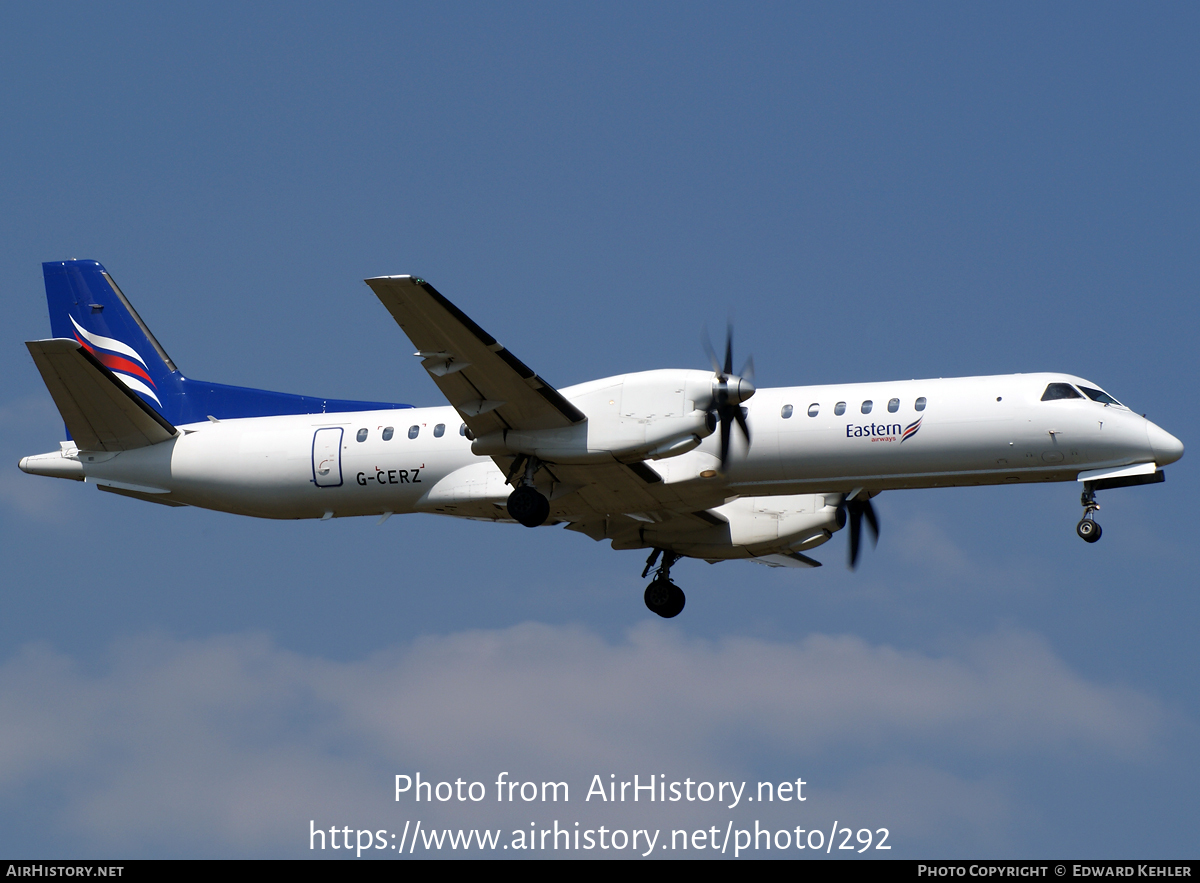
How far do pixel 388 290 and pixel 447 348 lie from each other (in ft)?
4.85

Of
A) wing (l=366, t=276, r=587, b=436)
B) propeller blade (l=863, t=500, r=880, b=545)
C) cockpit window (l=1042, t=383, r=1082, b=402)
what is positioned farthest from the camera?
propeller blade (l=863, t=500, r=880, b=545)

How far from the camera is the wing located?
69.1 ft

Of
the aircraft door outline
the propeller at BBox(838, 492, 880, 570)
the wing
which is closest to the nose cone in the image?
the propeller at BBox(838, 492, 880, 570)

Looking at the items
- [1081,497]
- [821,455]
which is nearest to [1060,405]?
[1081,497]

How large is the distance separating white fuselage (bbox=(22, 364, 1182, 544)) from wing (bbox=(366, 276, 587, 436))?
83 centimetres

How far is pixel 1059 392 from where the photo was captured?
910 inches

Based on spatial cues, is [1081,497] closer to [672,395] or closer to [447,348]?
[672,395]

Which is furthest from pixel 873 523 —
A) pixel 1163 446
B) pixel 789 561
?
pixel 1163 446

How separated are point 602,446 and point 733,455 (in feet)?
7.28

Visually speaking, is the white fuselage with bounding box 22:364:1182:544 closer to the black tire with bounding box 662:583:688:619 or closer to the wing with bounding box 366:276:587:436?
the wing with bounding box 366:276:587:436

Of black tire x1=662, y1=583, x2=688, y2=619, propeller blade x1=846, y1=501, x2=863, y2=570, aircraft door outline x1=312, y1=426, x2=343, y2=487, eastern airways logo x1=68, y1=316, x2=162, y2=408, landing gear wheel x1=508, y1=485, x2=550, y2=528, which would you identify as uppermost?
eastern airways logo x1=68, y1=316, x2=162, y2=408

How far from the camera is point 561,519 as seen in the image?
83.1 feet

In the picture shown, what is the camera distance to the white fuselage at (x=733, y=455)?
899 inches

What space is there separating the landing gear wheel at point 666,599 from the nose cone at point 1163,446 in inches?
369
